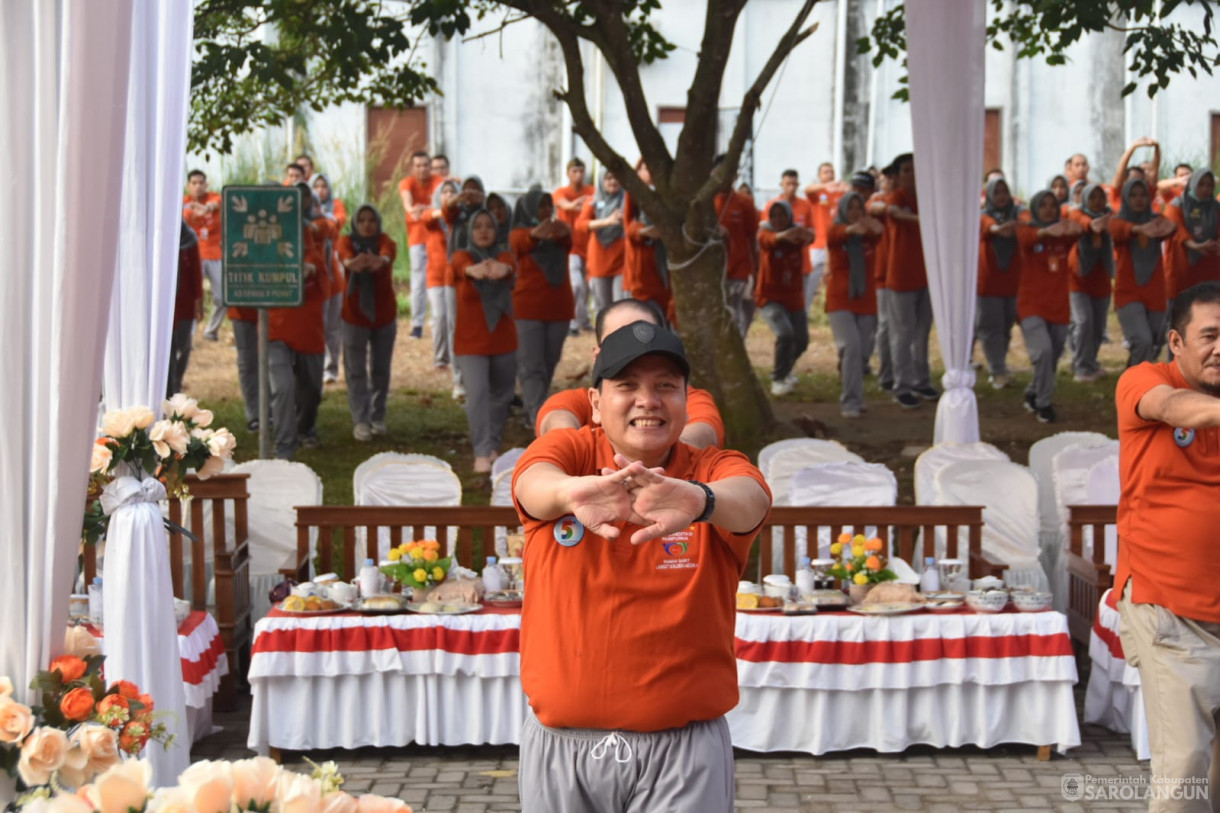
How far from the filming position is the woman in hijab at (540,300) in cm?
1173

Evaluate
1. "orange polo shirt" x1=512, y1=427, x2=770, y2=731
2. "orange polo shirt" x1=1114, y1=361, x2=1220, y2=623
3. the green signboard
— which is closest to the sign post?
the green signboard

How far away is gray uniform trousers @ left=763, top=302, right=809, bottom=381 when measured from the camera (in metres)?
Result: 12.9

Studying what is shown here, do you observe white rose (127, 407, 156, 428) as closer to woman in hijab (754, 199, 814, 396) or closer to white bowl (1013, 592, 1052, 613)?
white bowl (1013, 592, 1052, 613)

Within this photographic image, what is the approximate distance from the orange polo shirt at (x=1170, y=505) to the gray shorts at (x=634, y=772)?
5.90 ft

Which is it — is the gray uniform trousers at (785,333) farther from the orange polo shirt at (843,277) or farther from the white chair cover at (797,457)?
the white chair cover at (797,457)

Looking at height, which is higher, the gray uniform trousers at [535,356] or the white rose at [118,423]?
the gray uniform trousers at [535,356]

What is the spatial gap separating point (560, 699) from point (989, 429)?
31.7 ft

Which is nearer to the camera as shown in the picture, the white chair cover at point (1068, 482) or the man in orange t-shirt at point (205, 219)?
the white chair cover at point (1068, 482)

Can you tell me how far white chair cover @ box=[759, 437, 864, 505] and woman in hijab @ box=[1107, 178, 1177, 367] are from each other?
5021 mm

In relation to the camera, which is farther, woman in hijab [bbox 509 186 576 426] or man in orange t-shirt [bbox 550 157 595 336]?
man in orange t-shirt [bbox 550 157 595 336]

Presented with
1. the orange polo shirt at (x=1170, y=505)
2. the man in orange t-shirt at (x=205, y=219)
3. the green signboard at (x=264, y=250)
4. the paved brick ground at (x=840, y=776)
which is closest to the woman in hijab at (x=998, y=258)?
the green signboard at (x=264, y=250)

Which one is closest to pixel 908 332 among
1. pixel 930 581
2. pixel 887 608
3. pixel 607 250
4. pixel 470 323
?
pixel 607 250

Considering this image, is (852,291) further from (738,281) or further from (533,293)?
(533,293)

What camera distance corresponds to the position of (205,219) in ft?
46.8
